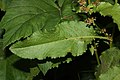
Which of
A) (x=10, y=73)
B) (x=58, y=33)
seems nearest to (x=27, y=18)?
(x=58, y=33)

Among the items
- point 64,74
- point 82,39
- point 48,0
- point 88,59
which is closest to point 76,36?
point 82,39

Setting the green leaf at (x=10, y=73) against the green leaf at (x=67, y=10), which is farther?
→ the green leaf at (x=10, y=73)

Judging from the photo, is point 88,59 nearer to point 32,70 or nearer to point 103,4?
point 32,70

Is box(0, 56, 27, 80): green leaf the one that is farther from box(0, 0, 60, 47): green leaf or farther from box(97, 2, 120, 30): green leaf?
box(97, 2, 120, 30): green leaf

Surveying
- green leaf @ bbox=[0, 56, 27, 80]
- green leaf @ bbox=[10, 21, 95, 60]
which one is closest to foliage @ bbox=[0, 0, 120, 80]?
green leaf @ bbox=[10, 21, 95, 60]

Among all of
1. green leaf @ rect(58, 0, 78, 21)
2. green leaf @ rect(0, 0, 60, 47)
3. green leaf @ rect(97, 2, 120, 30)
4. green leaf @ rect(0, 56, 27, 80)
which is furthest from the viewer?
green leaf @ rect(0, 56, 27, 80)

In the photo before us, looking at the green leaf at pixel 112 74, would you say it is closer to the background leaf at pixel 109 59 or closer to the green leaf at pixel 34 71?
the background leaf at pixel 109 59

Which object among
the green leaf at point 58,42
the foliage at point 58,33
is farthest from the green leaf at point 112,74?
the green leaf at point 58,42

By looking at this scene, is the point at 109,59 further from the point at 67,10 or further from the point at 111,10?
the point at 67,10
